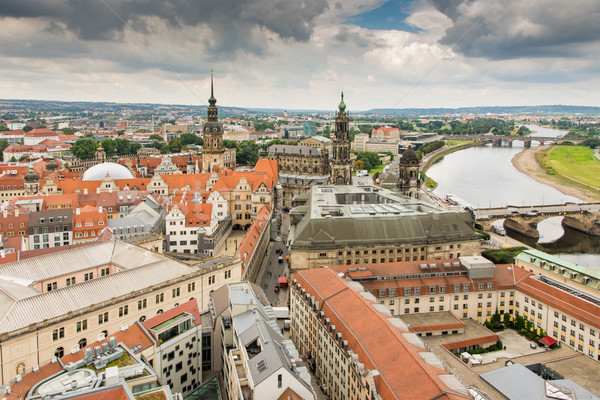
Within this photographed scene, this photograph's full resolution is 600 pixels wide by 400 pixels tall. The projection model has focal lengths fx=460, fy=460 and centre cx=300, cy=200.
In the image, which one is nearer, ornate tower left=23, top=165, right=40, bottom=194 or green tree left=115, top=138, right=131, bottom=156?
ornate tower left=23, top=165, right=40, bottom=194

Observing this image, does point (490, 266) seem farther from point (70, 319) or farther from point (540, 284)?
point (70, 319)

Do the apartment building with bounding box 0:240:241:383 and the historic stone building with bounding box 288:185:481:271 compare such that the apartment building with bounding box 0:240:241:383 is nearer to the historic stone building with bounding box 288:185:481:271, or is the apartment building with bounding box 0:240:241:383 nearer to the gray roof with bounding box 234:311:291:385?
the gray roof with bounding box 234:311:291:385

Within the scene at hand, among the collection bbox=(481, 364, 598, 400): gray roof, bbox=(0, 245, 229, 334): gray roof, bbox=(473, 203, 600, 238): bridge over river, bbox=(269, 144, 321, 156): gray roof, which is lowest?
bbox=(481, 364, 598, 400): gray roof

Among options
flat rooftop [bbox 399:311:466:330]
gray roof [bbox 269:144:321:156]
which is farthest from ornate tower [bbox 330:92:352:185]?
flat rooftop [bbox 399:311:466:330]

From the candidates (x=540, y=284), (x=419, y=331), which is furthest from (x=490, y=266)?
(x=419, y=331)

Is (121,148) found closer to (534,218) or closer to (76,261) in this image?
(76,261)

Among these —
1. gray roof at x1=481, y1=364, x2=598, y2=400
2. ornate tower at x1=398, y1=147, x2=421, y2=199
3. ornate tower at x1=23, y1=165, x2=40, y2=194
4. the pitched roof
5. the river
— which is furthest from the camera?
ornate tower at x1=23, y1=165, x2=40, y2=194

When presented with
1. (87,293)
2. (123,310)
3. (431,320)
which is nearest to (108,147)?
(87,293)

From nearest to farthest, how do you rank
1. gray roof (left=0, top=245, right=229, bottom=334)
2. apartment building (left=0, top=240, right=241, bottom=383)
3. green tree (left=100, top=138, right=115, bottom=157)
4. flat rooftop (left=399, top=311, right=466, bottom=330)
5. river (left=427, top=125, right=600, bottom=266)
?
apartment building (left=0, top=240, right=241, bottom=383), gray roof (left=0, top=245, right=229, bottom=334), flat rooftop (left=399, top=311, right=466, bottom=330), river (left=427, top=125, right=600, bottom=266), green tree (left=100, top=138, right=115, bottom=157)

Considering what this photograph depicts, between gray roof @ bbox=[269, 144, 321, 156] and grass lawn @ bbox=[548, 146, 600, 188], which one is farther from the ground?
gray roof @ bbox=[269, 144, 321, 156]
